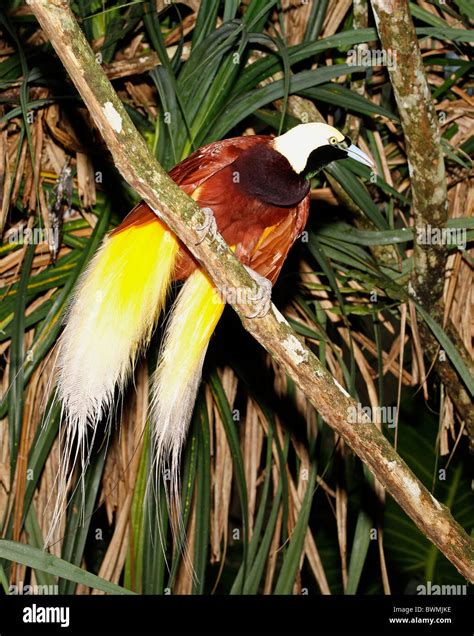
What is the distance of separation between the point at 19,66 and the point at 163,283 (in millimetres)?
660

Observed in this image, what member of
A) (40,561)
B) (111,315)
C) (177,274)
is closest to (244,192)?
(177,274)

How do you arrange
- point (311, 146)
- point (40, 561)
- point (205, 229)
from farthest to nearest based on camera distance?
point (311, 146) < point (205, 229) < point (40, 561)

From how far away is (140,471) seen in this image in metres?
1.81

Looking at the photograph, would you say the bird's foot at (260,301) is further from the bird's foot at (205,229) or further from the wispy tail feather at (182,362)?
the wispy tail feather at (182,362)

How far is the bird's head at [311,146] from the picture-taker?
5.30ft

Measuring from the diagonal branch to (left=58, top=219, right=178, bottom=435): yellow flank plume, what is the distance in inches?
12.3

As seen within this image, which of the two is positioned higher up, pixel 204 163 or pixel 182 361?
pixel 204 163

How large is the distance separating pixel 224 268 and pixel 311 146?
0.51 m

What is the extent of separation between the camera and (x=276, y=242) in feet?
5.47

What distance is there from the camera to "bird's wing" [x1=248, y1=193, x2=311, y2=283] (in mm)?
1664

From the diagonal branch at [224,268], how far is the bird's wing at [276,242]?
0.34 metres

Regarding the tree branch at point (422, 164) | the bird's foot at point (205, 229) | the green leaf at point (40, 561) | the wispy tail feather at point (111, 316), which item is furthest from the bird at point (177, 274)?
the green leaf at point (40, 561)

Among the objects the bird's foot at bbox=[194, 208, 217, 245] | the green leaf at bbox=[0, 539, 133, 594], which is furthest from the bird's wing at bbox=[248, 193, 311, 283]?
the green leaf at bbox=[0, 539, 133, 594]

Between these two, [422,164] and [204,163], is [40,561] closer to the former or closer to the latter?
[204,163]
